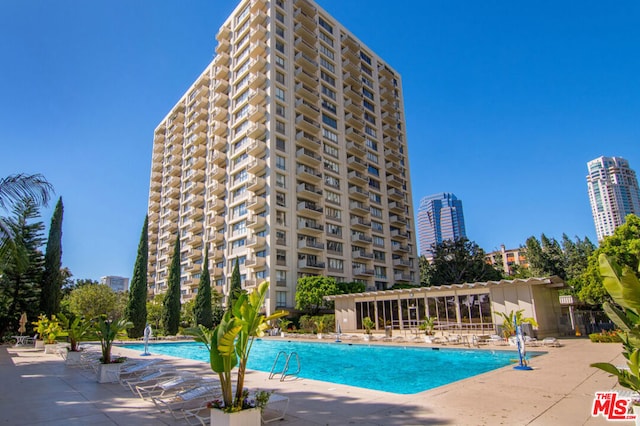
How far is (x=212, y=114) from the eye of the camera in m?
57.3

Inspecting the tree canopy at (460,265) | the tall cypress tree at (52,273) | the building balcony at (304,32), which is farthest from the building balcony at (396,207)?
the tall cypress tree at (52,273)

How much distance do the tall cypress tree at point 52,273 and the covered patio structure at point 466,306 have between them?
79.2ft

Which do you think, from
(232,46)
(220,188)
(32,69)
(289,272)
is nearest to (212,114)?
(232,46)

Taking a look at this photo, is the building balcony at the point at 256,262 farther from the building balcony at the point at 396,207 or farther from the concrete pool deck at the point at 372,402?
the concrete pool deck at the point at 372,402

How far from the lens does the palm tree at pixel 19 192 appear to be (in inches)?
401

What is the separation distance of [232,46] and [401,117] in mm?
31145

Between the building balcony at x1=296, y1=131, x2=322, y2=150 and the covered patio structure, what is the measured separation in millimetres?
22130

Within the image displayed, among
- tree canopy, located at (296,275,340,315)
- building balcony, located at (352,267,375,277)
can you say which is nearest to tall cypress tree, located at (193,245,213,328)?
tree canopy, located at (296,275,340,315)

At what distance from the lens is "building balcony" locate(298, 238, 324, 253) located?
42750 mm

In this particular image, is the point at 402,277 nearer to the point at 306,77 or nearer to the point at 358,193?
the point at 358,193

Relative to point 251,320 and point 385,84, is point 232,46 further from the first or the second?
point 251,320

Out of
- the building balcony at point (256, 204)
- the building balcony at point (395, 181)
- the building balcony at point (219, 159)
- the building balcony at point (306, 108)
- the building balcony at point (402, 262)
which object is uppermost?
the building balcony at point (306, 108)

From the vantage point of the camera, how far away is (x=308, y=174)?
4528 centimetres

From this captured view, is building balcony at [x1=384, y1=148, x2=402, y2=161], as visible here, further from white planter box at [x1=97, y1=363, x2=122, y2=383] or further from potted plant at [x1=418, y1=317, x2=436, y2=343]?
white planter box at [x1=97, y1=363, x2=122, y2=383]
